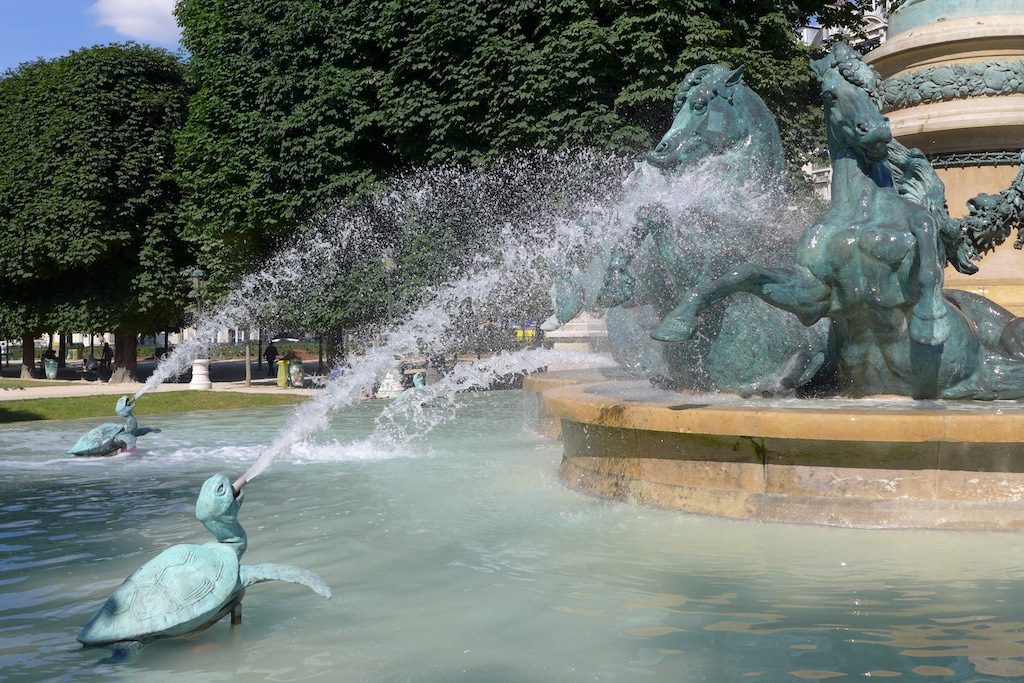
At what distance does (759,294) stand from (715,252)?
1094 mm

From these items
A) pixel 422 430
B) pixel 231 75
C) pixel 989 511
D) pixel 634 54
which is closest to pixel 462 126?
pixel 634 54

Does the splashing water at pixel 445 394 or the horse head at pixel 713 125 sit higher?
the horse head at pixel 713 125

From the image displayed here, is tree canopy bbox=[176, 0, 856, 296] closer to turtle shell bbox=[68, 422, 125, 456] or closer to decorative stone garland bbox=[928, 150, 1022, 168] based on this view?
decorative stone garland bbox=[928, 150, 1022, 168]

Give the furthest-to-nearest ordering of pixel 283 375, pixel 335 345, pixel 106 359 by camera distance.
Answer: pixel 106 359 → pixel 283 375 → pixel 335 345

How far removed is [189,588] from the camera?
4402 millimetres

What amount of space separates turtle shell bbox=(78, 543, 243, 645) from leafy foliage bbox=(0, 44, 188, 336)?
2760 cm

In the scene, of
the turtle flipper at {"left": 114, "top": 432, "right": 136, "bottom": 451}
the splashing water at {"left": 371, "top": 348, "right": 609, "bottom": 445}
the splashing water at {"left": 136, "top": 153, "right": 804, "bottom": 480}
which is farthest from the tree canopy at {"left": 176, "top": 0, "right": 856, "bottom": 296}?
the turtle flipper at {"left": 114, "top": 432, "right": 136, "bottom": 451}

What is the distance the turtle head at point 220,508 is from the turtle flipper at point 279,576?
0.48 feet

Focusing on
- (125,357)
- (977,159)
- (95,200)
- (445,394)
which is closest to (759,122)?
(977,159)

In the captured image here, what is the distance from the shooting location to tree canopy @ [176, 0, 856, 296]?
19.7 m

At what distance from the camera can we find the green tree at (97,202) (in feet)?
101

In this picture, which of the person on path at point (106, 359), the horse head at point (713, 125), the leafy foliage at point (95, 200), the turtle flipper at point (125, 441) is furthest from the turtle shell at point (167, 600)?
the person on path at point (106, 359)

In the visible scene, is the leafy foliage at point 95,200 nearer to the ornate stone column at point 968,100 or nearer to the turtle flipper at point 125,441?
the turtle flipper at point 125,441

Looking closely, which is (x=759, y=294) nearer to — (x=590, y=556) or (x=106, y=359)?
(x=590, y=556)
